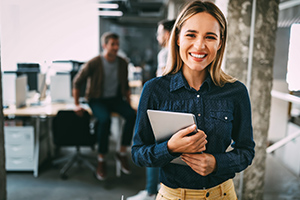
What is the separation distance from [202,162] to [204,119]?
0.55 ft

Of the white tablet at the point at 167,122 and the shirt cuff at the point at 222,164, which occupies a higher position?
the white tablet at the point at 167,122

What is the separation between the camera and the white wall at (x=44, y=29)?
6125mm

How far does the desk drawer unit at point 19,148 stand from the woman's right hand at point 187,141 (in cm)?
317

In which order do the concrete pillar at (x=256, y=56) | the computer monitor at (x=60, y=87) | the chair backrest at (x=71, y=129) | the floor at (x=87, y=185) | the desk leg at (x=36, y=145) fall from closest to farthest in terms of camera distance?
the concrete pillar at (x=256, y=56), the floor at (x=87, y=185), the chair backrest at (x=71, y=129), the desk leg at (x=36, y=145), the computer monitor at (x=60, y=87)

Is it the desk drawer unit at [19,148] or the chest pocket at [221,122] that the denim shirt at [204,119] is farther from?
the desk drawer unit at [19,148]

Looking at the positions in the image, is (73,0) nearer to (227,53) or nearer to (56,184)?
(56,184)

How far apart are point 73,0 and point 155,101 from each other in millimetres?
7541

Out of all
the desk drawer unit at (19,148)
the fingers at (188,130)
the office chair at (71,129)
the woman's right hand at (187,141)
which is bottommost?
the desk drawer unit at (19,148)

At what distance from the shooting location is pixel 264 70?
95.8 inches

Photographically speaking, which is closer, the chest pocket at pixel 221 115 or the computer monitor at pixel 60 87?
the chest pocket at pixel 221 115

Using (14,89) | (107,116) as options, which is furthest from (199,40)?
(14,89)

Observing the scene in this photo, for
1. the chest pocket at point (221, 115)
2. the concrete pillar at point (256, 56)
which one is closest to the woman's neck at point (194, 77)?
the chest pocket at point (221, 115)

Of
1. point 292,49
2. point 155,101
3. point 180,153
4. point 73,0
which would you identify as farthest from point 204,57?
point 73,0

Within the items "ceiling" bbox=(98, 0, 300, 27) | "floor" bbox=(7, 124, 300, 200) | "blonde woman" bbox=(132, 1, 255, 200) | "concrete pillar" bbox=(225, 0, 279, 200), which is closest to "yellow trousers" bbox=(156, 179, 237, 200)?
"blonde woman" bbox=(132, 1, 255, 200)
